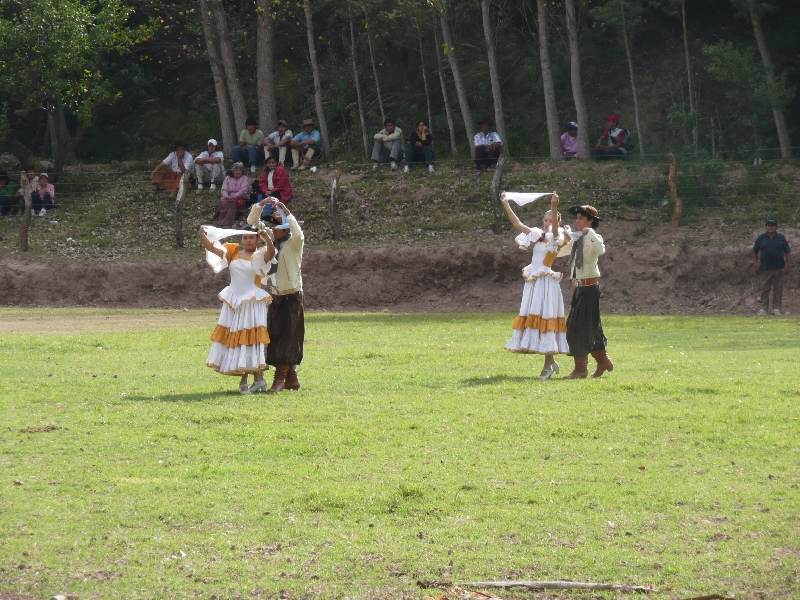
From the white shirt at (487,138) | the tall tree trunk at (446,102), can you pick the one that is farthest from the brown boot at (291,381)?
the tall tree trunk at (446,102)

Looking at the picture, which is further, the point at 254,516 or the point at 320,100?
the point at 320,100

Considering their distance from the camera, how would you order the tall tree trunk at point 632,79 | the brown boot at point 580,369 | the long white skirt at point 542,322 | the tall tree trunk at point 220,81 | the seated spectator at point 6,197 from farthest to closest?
1. the tall tree trunk at point 220,81
2. the seated spectator at point 6,197
3. the tall tree trunk at point 632,79
4. the brown boot at point 580,369
5. the long white skirt at point 542,322

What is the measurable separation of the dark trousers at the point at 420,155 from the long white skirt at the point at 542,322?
1779 cm

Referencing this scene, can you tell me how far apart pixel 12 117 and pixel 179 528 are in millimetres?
31574

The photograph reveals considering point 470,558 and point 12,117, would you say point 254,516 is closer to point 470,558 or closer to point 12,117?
point 470,558

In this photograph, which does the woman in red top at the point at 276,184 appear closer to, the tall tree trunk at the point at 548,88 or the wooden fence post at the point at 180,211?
the wooden fence post at the point at 180,211

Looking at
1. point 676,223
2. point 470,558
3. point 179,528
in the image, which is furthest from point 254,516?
point 676,223

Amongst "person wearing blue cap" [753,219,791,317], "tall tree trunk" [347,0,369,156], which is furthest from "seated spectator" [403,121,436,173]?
"person wearing blue cap" [753,219,791,317]

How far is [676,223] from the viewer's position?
27234 mm

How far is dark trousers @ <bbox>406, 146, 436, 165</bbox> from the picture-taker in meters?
31.1

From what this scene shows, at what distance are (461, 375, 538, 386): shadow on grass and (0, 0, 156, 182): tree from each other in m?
21.4

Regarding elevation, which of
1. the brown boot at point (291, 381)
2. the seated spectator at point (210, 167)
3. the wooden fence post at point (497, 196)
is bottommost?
the brown boot at point (291, 381)

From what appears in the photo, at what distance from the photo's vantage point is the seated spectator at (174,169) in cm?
3106

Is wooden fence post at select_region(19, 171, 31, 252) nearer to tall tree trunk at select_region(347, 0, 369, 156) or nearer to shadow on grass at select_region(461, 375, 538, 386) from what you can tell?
tall tree trunk at select_region(347, 0, 369, 156)
